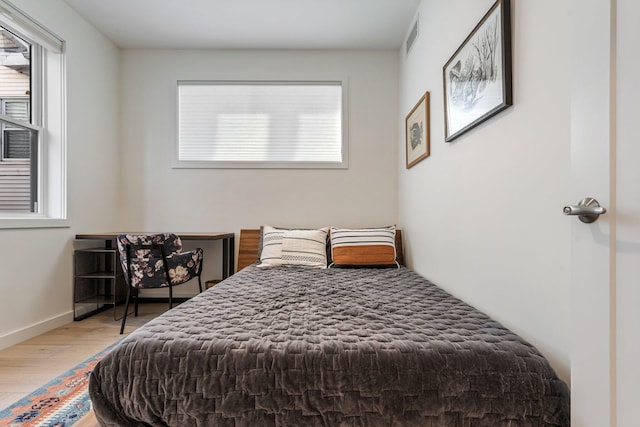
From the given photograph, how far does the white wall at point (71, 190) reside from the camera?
2314mm

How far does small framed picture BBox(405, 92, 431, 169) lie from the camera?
235cm

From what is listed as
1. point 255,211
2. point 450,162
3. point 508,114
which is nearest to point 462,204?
point 450,162

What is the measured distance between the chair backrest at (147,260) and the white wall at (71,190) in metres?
0.59

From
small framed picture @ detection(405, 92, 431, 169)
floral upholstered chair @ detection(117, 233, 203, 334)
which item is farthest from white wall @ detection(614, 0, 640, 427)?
floral upholstered chair @ detection(117, 233, 203, 334)

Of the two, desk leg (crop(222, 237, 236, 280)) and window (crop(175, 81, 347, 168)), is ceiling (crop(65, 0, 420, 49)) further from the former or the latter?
desk leg (crop(222, 237, 236, 280))

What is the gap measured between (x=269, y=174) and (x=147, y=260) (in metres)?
1.41

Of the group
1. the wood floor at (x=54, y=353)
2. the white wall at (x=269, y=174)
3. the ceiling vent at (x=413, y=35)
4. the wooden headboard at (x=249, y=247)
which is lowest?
the wood floor at (x=54, y=353)

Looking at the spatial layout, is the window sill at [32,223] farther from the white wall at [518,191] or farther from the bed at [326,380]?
the white wall at [518,191]

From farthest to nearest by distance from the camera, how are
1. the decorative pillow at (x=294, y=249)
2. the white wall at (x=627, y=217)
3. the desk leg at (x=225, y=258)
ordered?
1. the desk leg at (x=225, y=258)
2. the decorative pillow at (x=294, y=249)
3. the white wall at (x=627, y=217)

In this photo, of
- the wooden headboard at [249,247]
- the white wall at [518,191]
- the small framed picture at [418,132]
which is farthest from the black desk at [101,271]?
the white wall at [518,191]

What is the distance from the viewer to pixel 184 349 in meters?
1.05

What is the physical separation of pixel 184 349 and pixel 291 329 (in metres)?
0.36

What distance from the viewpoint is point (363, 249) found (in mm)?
2793

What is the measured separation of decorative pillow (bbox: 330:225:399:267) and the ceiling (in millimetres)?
1848
